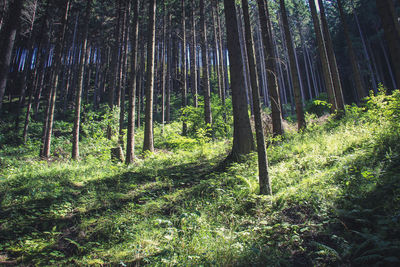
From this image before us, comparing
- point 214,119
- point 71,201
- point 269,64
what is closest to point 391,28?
point 269,64

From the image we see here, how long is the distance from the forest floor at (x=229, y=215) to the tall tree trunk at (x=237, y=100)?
24.5 inches

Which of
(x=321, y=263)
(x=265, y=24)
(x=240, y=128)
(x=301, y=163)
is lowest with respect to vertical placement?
(x=321, y=263)

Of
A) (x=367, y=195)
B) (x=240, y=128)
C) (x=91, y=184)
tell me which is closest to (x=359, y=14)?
(x=240, y=128)

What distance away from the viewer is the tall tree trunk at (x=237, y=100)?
24.2ft

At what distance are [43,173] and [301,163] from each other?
990 cm

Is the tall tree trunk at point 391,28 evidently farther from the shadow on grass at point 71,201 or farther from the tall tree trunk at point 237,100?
the shadow on grass at point 71,201

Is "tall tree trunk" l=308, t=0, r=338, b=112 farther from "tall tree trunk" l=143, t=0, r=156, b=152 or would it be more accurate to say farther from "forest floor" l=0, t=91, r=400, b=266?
"tall tree trunk" l=143, t=0, r=156, b=152

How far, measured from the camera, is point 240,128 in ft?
24.3

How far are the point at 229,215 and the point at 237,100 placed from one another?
→ 450 centimetres

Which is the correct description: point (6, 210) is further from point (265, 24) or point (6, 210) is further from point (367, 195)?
point (265, 24)

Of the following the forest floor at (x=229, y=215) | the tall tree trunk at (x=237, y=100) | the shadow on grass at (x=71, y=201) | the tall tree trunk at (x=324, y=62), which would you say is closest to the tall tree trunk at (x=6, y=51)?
the shadow on grass at (x=71, y=201)

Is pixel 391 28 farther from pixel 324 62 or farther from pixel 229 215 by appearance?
pixel 324 62

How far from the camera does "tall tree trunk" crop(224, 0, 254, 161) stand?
7.37 metres

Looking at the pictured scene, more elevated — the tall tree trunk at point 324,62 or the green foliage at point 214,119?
the tall tree trunk at point 324,62
